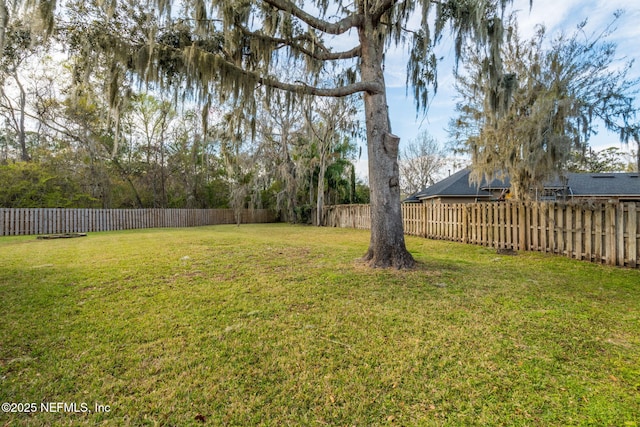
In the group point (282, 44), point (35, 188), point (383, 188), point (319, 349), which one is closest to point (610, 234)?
point (383, 188)

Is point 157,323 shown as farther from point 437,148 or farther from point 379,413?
point 437,148

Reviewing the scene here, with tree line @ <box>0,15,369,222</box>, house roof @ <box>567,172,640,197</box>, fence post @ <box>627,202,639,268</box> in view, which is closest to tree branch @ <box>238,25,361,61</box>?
fence post @ <box>627,202,639,268</box>

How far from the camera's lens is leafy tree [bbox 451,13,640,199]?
8172mm

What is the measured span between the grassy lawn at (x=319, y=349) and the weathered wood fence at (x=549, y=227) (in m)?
1.11

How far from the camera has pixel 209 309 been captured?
293 cm

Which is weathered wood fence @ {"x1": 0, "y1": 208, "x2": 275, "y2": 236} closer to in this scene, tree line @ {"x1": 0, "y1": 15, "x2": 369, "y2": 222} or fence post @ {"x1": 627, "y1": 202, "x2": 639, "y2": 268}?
tree line @ {"x1": 0, "y1": 15, "x2": 369, "y2": 222}

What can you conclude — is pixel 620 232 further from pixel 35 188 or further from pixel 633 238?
pixel 35 188

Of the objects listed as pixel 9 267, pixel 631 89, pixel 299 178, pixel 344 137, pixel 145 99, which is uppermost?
pixel 145 99

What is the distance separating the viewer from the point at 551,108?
8070 millimetres

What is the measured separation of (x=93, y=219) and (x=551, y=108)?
1863cm

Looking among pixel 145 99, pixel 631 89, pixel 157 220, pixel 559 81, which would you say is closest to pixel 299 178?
pixel 157 220

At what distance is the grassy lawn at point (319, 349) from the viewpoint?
1563 mm

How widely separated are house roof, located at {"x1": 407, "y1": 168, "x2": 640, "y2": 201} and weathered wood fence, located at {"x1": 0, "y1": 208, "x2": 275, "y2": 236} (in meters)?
15.4

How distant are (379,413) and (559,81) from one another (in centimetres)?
1171
